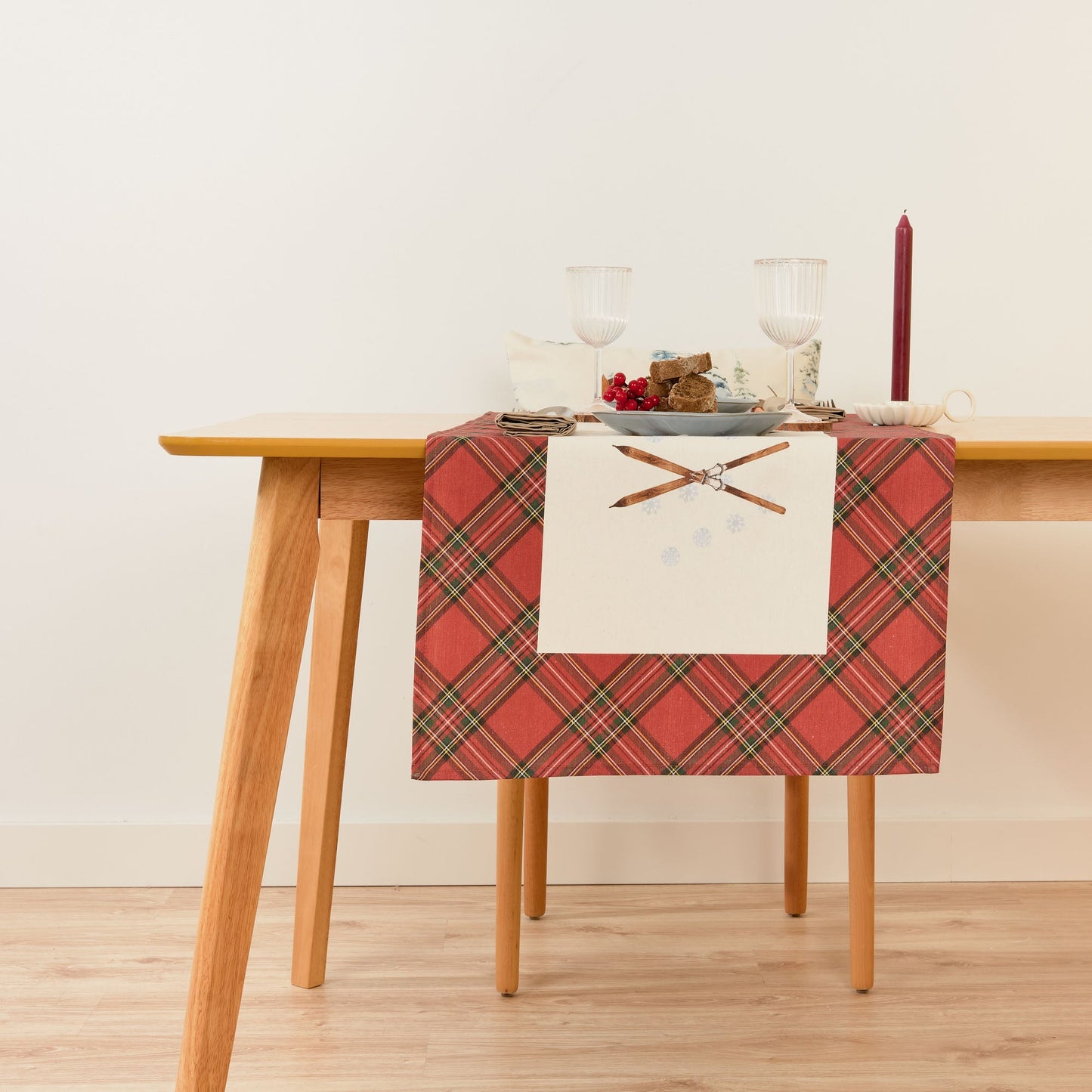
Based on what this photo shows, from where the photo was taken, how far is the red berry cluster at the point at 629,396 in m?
1.09

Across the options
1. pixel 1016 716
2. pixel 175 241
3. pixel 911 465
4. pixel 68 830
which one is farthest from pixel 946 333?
pixel 68 830

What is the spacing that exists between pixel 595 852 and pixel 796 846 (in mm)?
320

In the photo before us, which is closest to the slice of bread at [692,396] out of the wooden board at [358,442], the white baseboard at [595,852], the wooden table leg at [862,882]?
the wooden board at [358,442]

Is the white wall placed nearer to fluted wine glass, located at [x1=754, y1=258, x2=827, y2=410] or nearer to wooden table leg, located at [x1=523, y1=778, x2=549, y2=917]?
wooden table leg, located at [x1=523, y1=778, x2=549, y2=917]

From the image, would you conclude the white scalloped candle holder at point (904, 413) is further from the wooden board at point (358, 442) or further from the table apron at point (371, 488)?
the table apron at point (371, 488)

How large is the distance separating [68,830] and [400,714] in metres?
0.53

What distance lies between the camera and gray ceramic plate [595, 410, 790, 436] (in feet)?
3.34

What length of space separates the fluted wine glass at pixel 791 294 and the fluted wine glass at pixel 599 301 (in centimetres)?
15

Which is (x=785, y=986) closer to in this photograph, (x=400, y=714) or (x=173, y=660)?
(x=400, y=714)

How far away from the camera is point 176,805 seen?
172 cm

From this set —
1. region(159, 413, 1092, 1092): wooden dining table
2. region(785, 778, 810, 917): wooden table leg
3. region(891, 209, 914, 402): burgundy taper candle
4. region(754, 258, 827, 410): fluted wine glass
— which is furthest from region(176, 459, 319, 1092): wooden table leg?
region(785, 778, 810, 917): wooden table leg

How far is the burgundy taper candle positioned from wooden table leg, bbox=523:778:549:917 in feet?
2.19

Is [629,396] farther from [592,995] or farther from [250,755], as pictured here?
[592,995]

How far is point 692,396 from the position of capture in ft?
3.57
